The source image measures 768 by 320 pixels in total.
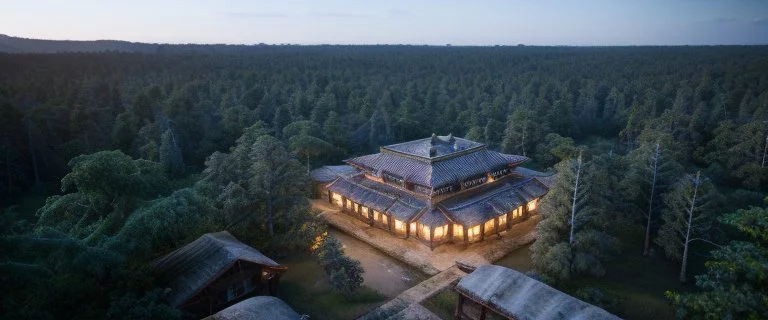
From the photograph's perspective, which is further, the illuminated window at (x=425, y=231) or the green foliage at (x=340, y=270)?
the illuminated window at (x=425, y=231)

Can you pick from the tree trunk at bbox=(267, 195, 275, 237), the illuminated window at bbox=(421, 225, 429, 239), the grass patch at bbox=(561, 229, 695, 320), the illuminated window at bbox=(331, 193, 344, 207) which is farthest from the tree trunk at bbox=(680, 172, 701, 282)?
the illuminated window at bbox=(331, 193, 344, 207)

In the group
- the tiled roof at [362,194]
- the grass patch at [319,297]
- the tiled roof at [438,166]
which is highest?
the tiled roof at [438,166]

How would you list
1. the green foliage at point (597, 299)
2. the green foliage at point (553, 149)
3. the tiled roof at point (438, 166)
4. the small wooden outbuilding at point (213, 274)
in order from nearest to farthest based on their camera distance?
the small wooden outbuilding at point (213, 274), the green foliage at point (597, 299), the tiled roof at point (438, 166), the green foliage at point (553, 149)

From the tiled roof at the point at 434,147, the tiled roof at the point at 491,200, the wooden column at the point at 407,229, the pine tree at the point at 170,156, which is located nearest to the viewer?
the tiled roof at the point at 491,200

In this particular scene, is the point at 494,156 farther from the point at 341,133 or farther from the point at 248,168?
the point at 341,133

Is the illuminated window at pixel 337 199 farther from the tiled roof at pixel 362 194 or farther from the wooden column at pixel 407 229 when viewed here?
the wooden column at pixel 407 229

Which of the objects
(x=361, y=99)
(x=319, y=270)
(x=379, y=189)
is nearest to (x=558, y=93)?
(x=361, y=99)

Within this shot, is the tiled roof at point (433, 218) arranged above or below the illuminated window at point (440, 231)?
above

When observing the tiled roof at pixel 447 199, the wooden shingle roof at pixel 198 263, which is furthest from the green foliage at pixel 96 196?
the tiled roof at pixel 447 199

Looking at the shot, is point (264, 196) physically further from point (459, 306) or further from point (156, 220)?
point (459, 306)
